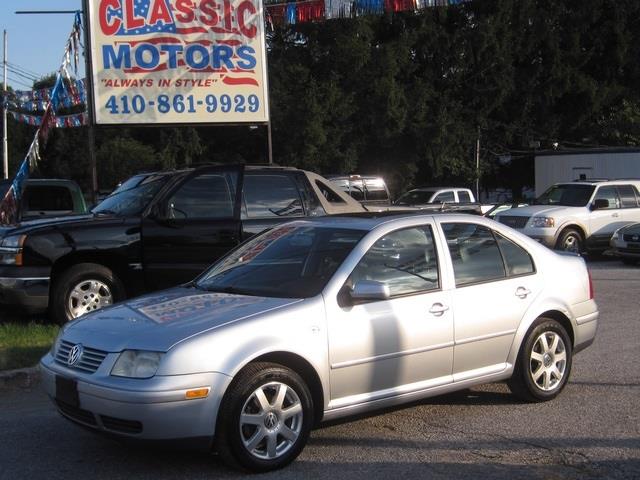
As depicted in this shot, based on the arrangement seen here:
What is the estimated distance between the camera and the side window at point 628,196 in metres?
18.9

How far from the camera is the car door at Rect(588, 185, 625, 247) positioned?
1814 centimetres

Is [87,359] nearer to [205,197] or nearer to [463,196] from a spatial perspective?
[205,197]

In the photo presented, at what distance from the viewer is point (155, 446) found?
433 centimetres

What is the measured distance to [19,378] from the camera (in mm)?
6820

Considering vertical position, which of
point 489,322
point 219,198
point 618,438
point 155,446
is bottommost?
point 618,438

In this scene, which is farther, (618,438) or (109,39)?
(109,39)

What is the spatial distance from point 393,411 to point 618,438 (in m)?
1.62

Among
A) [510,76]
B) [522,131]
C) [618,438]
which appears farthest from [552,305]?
[522,131]

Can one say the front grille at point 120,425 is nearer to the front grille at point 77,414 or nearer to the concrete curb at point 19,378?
the front grille at point 77,414

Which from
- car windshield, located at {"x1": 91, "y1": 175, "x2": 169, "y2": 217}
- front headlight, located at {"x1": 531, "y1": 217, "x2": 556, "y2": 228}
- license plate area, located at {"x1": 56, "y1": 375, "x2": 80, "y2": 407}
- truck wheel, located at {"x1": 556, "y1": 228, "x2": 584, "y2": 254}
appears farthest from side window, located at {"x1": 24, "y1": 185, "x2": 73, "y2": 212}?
truck wheel, located at {"x1": 556, "y1": 228, "x2": 584, "y2": 254}

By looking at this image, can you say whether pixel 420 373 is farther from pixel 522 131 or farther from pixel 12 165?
pixel 12 165

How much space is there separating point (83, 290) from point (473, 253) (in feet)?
15.5

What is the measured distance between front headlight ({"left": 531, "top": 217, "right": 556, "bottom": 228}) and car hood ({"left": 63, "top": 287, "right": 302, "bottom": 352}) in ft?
44.5

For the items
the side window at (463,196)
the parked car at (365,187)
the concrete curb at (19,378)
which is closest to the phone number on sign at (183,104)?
the parked car at (365,187)
